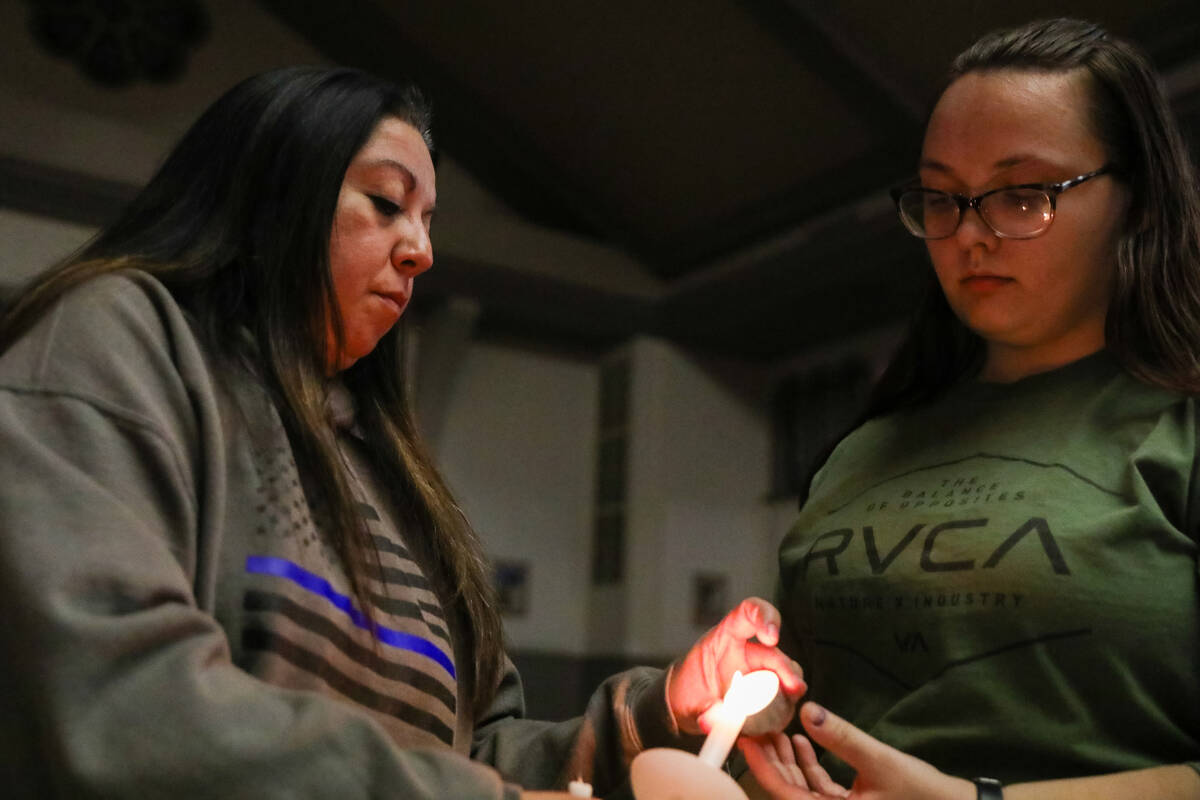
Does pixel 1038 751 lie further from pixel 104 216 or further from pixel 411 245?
pixel 104 216

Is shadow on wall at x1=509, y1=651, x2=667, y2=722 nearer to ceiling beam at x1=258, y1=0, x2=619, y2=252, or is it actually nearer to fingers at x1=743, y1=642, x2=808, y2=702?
ceiling beam at x1=258, y1=0, x2=619, y2=252

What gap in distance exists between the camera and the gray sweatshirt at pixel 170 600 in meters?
0.82

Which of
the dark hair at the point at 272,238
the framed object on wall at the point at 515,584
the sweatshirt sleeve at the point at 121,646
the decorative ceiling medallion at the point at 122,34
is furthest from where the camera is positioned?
the framed object on wall at the point at 515,584

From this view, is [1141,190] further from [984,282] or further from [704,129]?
[704,129]

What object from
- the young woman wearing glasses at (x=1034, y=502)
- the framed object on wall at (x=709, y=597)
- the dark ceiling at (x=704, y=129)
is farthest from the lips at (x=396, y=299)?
the framed object on wall at (x=709, y=597)

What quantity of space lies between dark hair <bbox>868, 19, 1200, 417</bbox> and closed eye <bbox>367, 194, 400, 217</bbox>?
2.16 ft

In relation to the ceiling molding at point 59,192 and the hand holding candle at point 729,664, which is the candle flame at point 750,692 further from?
the ceiling molding at point 59,192

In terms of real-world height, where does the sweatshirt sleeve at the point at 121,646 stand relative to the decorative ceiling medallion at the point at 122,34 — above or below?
below

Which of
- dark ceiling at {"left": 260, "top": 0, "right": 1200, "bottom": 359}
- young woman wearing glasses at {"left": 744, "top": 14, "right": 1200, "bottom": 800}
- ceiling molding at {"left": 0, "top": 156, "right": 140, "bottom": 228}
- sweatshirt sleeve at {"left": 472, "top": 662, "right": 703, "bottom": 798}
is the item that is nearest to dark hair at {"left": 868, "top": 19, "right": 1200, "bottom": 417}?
young woman wearing glasses at {"left": 744, "top": 14, "right": 1200, "bottom": 800}

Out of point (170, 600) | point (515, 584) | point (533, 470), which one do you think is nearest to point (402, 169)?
point (170, 600)

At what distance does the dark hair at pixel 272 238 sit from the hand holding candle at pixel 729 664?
338 mm

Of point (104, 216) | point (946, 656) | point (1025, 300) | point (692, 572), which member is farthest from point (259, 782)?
point (692, 572)

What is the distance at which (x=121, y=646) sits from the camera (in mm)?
827

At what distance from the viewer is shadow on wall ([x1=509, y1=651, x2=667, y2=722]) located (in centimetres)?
612
